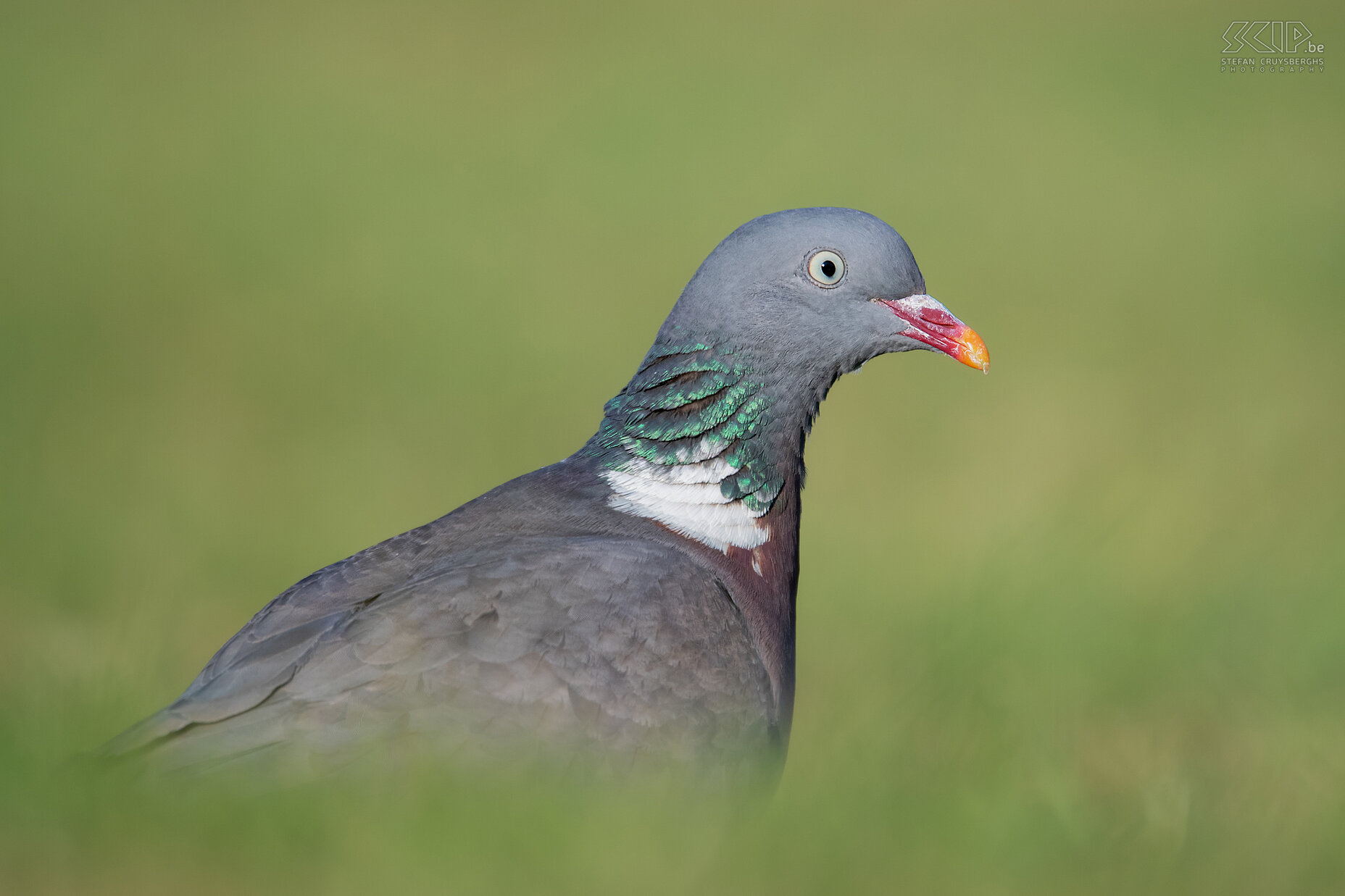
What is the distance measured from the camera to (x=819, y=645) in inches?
379

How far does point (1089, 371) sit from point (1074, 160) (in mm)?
5872

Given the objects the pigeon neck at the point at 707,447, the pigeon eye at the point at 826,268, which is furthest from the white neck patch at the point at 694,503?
the pigeon eye at the point at 826,268

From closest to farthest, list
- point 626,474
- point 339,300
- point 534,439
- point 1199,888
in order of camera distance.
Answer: point 1199,888, point 626,474, point 534,439, point 339,300

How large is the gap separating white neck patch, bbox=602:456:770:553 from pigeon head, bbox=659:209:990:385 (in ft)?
1.60

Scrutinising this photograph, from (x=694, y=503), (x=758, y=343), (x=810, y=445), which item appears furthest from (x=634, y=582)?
(x=810, y=445)

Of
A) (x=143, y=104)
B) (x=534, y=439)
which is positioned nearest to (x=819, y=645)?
(x=534, y=439)

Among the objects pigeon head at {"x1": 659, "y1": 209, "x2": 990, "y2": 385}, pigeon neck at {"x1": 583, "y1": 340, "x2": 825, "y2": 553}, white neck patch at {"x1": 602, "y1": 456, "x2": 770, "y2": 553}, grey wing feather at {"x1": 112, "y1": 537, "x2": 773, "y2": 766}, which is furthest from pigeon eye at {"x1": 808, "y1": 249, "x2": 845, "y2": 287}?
grey wing feather at {"x1": 112, "y1": 537, "x2": 773, "y2": 766}

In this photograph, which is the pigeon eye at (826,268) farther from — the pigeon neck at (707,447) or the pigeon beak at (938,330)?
the pigeon neck at (707,447)

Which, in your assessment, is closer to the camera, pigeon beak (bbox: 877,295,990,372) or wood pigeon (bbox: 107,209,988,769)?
wood pigeon (bbox: 107,209,988,769)

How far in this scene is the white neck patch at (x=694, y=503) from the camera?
5.01 m

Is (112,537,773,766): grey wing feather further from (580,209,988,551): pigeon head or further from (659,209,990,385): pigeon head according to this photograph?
(659,209,990,385): pigeon head

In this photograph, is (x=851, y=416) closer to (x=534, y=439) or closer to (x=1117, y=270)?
(x=534, y=439)

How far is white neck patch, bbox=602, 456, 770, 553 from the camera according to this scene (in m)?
5.01

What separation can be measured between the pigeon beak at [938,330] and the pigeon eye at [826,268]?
0.21 meters
